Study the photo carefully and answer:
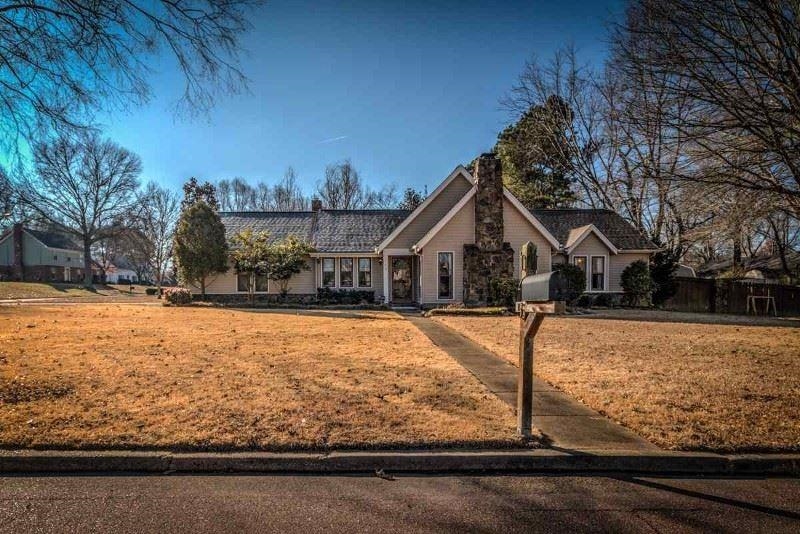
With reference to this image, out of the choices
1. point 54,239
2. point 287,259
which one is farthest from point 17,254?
point 287,259

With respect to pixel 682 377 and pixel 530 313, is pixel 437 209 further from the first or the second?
pixel 530 313

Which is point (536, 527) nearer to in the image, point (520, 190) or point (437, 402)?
point (437, 402)

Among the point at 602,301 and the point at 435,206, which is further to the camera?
the point at 602,301

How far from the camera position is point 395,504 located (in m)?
3.36

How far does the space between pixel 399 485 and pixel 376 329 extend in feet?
29.8

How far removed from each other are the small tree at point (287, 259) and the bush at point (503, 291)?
9.81m

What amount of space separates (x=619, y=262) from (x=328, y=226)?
16.5 metres

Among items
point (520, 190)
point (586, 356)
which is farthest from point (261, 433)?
point (520, 190)

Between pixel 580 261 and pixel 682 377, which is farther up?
pixel 580 261

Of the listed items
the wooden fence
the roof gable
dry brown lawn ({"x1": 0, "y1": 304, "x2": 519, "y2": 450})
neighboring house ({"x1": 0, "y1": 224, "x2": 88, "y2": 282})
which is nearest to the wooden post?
dry brown lawn ({"x1": 0, "y1": 304, "x2": 519, "y2": 450})

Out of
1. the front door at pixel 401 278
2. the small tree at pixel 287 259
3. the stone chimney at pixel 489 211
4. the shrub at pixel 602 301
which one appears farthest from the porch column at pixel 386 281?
the shrub at pixel 602 301

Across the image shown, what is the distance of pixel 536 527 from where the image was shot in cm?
307

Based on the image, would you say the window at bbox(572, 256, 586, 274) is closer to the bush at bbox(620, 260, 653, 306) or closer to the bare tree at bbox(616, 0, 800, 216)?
the bush at bbox(620, 260, 653, 306)

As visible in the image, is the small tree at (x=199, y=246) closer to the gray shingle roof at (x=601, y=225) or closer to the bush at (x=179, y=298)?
the bush at (x=179, y=298)
